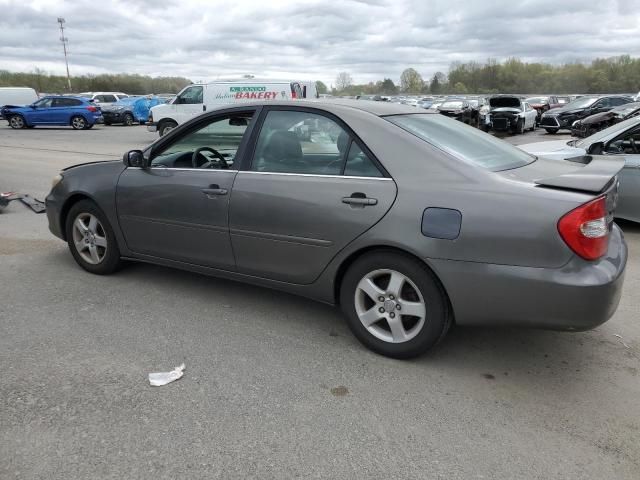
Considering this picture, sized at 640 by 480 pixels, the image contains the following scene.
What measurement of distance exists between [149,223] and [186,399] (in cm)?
179

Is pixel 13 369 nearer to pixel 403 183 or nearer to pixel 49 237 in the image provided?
pixel 403 183

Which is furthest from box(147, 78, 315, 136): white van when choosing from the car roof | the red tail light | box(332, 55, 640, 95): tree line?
box(332, 55, 640, 95): tree line

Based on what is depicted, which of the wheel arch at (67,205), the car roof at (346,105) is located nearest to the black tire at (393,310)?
the car roof at (346,105)

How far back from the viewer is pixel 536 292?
9.10 ft

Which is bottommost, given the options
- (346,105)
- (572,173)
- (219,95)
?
(572,173)

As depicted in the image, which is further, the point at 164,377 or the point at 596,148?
the point at 596,148

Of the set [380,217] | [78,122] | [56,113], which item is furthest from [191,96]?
[380,217]

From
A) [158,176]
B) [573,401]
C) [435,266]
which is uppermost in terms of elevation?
[158,176]

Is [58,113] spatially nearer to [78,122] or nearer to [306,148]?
[78,122]

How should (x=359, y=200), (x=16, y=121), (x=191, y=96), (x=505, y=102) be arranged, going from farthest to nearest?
1. (x=16, y=121)
2. (x=505, y=102)
3. (x=191, y=96)
4. (x=359, y=200)

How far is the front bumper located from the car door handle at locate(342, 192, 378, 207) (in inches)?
19.6

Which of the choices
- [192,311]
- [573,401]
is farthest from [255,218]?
[573,401]

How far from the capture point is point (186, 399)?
2861 millimetres

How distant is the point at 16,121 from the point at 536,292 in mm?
30215
